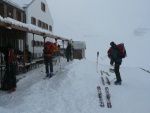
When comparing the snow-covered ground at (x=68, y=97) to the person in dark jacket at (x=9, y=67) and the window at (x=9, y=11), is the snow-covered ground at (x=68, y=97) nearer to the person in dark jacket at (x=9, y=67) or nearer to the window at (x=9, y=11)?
the person in dark jacket at (x=9, y=67)

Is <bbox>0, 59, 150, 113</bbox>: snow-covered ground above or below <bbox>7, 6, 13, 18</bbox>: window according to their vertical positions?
below

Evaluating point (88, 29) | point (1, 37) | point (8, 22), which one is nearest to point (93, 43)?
point (88, 29)

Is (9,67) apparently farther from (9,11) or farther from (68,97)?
(9,11)

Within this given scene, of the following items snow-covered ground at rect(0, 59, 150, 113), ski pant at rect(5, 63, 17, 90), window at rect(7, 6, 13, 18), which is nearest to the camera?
snow-covered ground at rect(0, 59, 150, 113)

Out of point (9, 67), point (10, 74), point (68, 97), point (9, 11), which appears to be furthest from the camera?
point (9, 11)

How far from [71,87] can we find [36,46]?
1786 centimetres

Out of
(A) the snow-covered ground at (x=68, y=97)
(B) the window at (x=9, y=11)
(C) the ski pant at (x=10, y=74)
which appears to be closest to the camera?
(A) the snow-covered ground at (x=68, y=97)

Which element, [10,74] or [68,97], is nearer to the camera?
[68,97]

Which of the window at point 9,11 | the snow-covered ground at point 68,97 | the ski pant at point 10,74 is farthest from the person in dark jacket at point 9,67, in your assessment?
the window at point 9,11

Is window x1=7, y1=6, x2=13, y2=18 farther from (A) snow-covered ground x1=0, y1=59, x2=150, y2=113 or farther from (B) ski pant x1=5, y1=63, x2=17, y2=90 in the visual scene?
(B) ski pant x1=5, y1=63, x2=17, y2=90

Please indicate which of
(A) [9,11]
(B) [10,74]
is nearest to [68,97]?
(B) [10,74]

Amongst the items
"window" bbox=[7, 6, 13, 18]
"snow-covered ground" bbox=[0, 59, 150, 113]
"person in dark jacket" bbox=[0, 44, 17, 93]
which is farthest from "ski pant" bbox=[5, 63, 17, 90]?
"window" bbox=[7, 6, 13, 18]

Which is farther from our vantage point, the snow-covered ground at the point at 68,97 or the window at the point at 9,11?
the window at the point at 9,11

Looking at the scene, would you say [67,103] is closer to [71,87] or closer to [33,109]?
[33,109]
